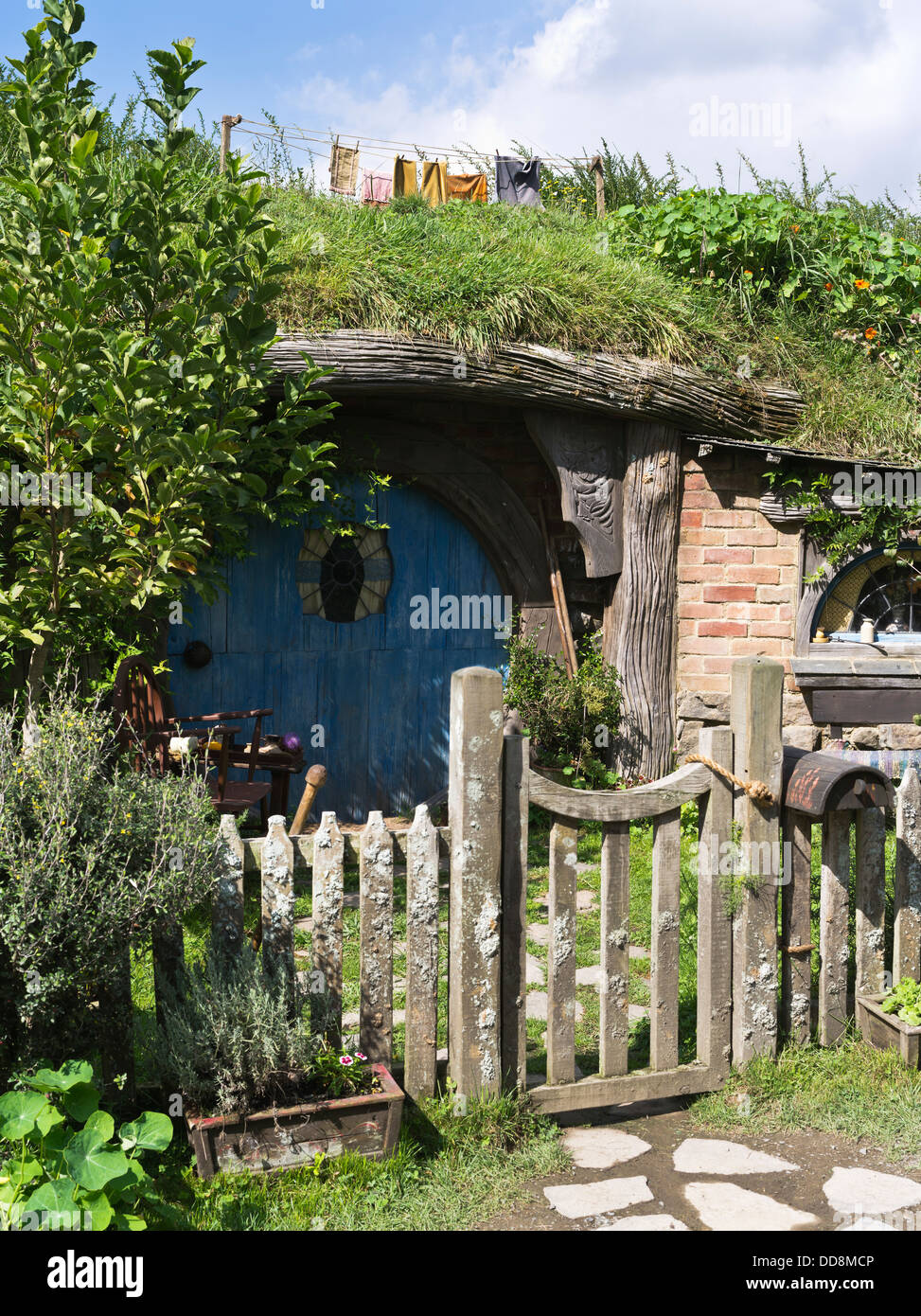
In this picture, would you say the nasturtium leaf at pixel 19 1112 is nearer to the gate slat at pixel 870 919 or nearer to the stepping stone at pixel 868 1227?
the stepping stone at pixel 868 1227

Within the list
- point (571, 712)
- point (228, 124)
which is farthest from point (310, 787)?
point (228, 124)

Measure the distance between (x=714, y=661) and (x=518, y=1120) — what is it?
440 cm

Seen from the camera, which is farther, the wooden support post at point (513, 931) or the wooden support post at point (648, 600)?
the wooden support post at point (648, 600)

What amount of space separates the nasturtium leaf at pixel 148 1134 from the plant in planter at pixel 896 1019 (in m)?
2.21

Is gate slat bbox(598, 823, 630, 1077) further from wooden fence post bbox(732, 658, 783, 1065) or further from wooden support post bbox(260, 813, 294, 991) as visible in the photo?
wooden support post bbox(260, 813, 294, 991)

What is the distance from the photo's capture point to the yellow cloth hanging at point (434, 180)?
1007 centimetres

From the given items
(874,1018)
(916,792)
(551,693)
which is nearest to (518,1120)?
(874,1018)

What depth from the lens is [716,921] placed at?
328 centimetres

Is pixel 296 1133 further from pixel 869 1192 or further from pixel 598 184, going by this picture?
pixel 598 184

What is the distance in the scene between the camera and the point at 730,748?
3305mm

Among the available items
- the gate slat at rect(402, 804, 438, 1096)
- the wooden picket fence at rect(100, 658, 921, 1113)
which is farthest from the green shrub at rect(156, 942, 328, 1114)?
the gate slat at rect(402, 804, 438, 1096)

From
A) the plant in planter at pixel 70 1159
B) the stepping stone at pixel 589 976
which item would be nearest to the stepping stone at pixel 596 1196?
the plant in planter at pixel 70 1159

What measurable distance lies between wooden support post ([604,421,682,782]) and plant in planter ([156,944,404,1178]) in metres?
4.33

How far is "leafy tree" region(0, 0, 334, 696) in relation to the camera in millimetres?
3512
